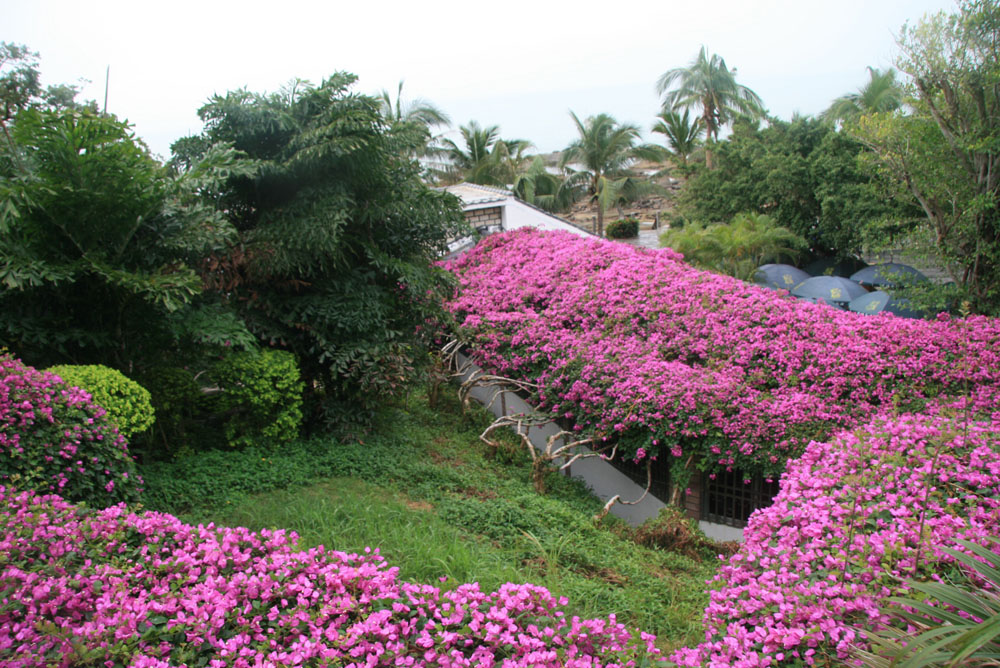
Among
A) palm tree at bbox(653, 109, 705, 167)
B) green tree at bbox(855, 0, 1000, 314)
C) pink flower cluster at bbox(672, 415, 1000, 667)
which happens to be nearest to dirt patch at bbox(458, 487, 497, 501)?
pink flower cluster at bbox(672, 415, 1000, 667)

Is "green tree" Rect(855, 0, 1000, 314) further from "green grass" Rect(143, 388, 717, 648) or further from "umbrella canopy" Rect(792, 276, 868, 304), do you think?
"green grass" Rect(143, 388, 717, 648)

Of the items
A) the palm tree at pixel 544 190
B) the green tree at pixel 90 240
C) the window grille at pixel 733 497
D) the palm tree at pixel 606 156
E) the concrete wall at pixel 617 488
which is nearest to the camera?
the green tree at pixel 90 240

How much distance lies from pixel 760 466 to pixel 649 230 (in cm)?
2958

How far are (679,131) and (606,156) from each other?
205 inches

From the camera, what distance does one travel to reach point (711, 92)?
3167 cm

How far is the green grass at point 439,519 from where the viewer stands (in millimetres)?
4238

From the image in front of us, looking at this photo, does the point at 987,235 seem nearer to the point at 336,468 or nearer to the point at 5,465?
the point at 336,468

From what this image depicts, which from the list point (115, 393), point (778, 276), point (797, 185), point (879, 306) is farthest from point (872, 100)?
point (115, 393)

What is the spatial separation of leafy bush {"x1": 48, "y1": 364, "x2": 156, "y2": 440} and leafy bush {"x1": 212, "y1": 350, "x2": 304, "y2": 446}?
1259mm

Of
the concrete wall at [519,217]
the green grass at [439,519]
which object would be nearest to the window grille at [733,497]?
the green grass at [439,519]

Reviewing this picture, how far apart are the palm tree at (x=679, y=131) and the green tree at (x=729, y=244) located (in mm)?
15595

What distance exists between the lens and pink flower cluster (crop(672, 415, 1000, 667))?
2.85m

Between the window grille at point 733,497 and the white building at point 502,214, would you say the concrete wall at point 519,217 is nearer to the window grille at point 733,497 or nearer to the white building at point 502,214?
the white building at point 502,214

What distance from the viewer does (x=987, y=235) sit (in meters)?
10.9
